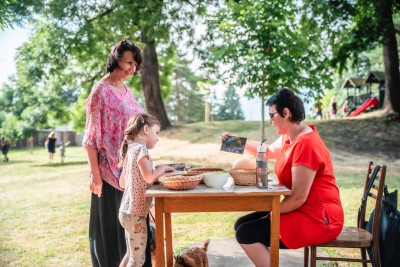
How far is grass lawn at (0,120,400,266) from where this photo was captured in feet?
16.7

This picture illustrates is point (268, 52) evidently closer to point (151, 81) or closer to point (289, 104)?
point (289, 104)

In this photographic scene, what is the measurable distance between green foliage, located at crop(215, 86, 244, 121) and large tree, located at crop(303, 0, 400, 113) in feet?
90.9

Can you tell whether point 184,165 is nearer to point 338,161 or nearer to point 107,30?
point 338,161


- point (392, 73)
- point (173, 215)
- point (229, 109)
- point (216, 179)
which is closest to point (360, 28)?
point (392, 73)

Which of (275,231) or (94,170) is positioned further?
(94,170)

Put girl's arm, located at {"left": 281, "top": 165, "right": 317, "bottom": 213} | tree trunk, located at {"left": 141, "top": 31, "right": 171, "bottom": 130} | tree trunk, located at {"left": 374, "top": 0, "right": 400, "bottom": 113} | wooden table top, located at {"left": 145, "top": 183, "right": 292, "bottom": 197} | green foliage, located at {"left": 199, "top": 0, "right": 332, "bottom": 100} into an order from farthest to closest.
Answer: tree trunk, located at {"left": 141, "top": 31, "right": 171, "bottom": 130}, tree trunk, located at {"left": 374, "top": 0, "right": 400, "bottom": 113}, green foliage, located at {"left": 199, "top": 0, "right": 332, "bottom": 100}, girl's arm, located at {"left": 281, "top": 165, "right": 317, "bottom": 213}, wooden table top, located at {"left": 145, "top": 183, "right": 292, "bottom": 197}

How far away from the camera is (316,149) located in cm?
260

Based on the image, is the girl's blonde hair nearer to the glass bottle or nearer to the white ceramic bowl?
the white ceramic bowl

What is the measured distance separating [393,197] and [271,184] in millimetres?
1074

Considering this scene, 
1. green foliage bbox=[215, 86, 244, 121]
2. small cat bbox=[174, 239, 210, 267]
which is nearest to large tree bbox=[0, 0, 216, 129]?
small cat bbox=[174, 239, 210, 267]

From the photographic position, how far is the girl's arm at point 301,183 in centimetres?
255

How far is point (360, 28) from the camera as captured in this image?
591 inches

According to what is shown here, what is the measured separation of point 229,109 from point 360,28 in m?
31.1

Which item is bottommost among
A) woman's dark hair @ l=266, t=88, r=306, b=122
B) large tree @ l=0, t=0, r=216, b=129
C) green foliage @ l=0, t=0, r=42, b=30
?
woman's dark hair @ l=266, t=88, r=306, b=122
